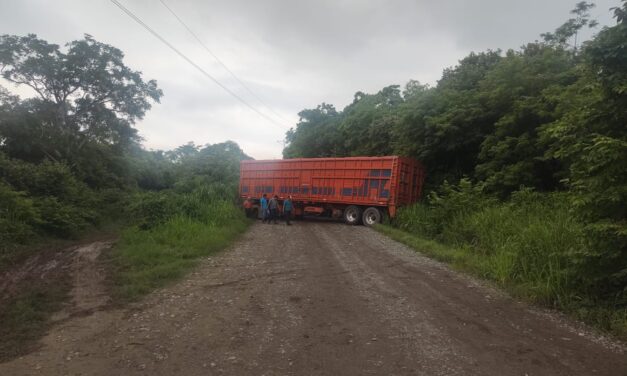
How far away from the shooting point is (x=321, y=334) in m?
4.95

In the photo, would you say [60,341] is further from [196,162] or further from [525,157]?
[196,162]

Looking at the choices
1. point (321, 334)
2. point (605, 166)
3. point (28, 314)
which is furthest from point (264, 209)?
point (605, 166)

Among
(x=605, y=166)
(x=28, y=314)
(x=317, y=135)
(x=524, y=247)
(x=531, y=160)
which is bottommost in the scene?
(x=28, y=314)

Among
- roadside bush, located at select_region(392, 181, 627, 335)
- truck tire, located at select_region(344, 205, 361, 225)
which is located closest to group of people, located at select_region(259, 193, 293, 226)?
truck tire, located at select_region(344, 205, 361, 225)

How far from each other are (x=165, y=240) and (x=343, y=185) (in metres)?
10.1

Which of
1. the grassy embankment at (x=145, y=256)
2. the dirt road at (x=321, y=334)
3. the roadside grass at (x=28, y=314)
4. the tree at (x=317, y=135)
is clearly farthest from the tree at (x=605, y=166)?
the tree at (x=317, y=135)

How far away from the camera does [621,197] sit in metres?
5.51

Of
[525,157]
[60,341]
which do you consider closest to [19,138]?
[60,341]

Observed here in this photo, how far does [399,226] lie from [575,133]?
10690mm

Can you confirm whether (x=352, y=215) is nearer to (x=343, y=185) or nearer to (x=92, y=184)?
(x=343, y=185)

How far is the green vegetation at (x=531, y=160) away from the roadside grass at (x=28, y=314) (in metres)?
6.70

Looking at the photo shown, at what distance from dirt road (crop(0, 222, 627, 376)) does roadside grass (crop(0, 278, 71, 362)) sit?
0.79ft

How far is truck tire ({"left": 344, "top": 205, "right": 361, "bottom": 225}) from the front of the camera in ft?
63.1

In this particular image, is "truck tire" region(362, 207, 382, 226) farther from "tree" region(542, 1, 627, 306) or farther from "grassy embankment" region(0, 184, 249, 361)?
"tree" region(542, 1, 627, 306)
